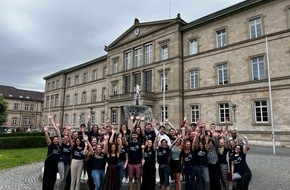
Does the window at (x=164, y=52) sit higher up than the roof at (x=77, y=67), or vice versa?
the roof at (x=77, y=67)

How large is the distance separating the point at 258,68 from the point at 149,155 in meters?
21.4

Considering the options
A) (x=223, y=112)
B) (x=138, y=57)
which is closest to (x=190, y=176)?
(x=223, y=112)

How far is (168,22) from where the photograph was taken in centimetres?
3225

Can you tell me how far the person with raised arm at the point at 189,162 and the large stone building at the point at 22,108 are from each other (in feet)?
253

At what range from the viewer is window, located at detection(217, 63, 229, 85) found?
87.9 ft

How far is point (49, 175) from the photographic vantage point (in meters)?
7.47

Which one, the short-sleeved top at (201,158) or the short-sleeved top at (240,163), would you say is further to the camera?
the short-sleeved top at (201,158)

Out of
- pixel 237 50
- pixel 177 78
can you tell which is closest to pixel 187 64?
pixel 177 78

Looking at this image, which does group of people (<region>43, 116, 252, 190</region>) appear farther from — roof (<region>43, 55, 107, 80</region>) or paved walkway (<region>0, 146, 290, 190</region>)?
roof (<region>43, 55, 107, 80</region>)

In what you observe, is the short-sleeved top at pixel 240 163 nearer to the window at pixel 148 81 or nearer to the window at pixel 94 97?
the window at pixel 148 81

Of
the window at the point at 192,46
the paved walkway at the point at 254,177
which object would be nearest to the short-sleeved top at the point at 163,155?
the paved walkway at the point at 254,177

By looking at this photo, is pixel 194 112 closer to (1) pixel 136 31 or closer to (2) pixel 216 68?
(2) pixel 216 68

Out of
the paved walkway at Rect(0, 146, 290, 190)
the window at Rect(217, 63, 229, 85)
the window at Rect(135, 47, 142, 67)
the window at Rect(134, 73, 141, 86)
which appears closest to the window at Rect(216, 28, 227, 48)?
the window at Rect(217, 63, 229, 85)

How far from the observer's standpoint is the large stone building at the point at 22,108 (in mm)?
76125
